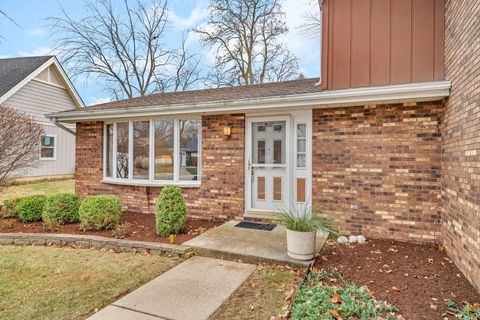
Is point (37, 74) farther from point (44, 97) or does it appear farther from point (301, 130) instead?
point (301, 130)

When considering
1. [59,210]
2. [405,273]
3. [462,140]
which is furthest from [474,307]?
[59,210]

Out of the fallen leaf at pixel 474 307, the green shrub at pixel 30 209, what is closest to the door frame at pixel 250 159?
the fallen leaf at pixel 474 307

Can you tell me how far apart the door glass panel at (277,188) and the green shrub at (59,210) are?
420cm

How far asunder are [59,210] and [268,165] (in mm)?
4369

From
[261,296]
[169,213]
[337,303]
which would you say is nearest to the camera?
[337,303]

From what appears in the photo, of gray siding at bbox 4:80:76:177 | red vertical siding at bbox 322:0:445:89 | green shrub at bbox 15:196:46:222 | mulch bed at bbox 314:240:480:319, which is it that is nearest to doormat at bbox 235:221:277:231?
mulch bed at bbox 314:240:480:319

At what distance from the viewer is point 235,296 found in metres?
3.15

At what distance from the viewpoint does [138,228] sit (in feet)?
18.7

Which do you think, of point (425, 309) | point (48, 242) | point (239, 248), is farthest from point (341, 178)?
point (48, 242)

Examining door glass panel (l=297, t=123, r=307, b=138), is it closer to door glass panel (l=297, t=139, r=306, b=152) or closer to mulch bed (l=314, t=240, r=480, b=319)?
door glass panel (l=297, t=139, r=306, b=152)

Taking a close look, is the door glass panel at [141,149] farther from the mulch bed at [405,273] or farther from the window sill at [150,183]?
the mulch bed at [405,273]

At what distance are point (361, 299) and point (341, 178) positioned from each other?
8.50 ft

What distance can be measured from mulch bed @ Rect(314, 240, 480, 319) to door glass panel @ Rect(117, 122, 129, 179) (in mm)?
5215

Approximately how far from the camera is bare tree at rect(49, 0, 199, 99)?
18.5 meters
